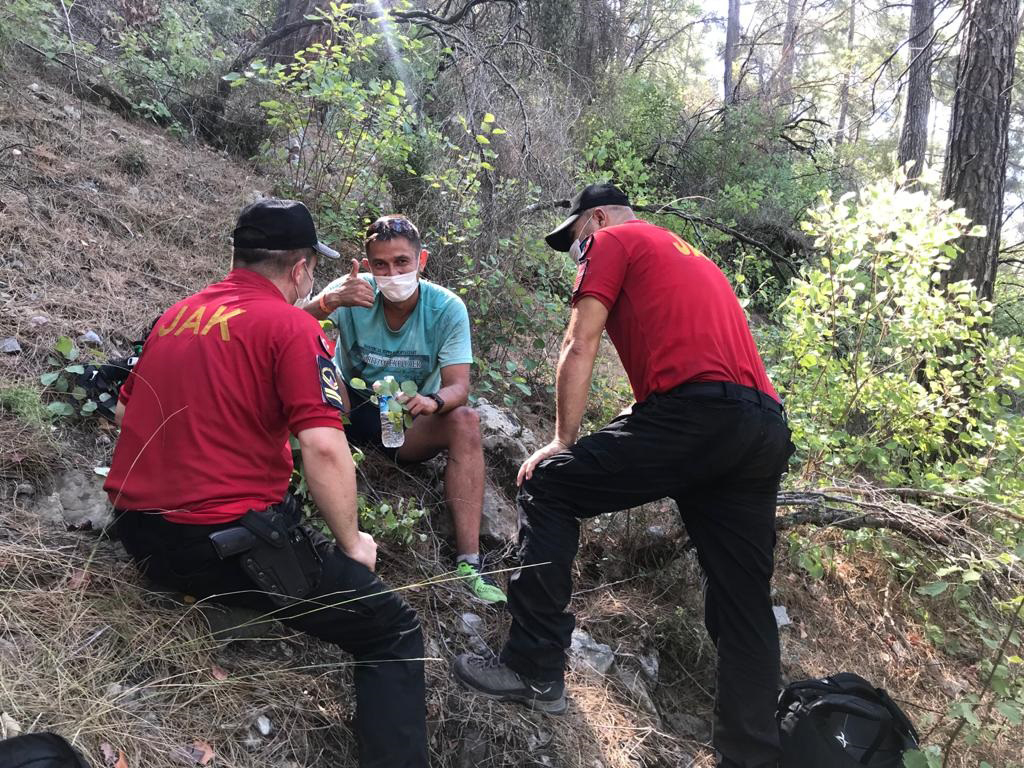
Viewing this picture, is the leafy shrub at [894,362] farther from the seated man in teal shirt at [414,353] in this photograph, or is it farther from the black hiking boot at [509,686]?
the black hiking boot at [509,686]

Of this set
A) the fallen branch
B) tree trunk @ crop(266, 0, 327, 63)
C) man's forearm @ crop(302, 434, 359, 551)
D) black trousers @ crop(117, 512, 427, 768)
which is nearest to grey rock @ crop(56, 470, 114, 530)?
black trousers @ crop(117, 512, 427, 768)

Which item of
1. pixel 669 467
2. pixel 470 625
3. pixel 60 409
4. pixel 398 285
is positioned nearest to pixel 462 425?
pixel 398 285

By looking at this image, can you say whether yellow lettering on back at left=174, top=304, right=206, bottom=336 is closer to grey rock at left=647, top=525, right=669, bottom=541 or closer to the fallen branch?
grey rock at left=647, top=525, right=669, bottom=541

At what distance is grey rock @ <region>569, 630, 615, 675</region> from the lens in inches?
118

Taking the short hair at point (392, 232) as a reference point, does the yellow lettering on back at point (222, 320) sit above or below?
below

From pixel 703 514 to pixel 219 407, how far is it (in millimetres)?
1816

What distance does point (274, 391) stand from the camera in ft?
7.00

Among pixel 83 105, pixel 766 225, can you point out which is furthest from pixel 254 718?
pixel 766 225

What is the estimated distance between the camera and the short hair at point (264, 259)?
232 centimetres

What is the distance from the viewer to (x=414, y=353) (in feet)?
11.1

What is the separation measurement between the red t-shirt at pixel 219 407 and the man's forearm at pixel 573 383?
0.92 m

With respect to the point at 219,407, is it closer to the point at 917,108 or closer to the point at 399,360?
the point at 399,360

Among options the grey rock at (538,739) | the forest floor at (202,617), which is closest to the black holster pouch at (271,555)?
the forest floor at (202,617)

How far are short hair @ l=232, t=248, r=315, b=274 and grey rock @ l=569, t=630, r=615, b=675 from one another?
201cm
